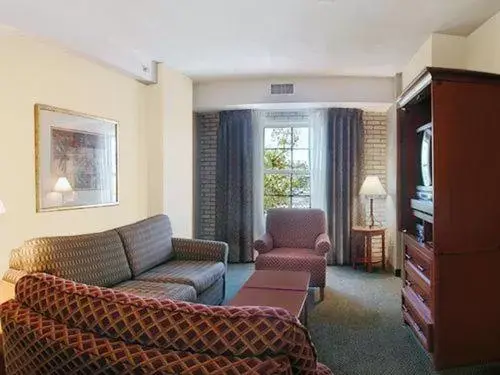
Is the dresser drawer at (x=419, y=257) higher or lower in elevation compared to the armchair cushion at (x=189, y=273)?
higher

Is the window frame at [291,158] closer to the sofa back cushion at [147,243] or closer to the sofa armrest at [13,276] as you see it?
the sofa back cushion at [147,243]

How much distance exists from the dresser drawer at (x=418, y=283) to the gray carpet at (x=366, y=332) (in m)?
0.40

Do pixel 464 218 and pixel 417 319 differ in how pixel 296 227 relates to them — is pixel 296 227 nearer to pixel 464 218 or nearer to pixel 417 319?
pixel 417 319

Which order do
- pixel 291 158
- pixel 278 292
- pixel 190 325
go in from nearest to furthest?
pixel 190 325 < pixel 278 292 < pixel 291 158

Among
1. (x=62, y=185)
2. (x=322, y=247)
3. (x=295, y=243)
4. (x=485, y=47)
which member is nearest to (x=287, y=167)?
(x=295, y=243)

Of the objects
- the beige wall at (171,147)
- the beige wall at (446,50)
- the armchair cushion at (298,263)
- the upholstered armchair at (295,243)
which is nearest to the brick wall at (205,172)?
the beige wall at (171,147)

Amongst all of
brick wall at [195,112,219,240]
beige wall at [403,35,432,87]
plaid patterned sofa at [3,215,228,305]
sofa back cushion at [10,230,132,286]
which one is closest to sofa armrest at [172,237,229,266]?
plaid patterned sofa at [3,215,228,305]

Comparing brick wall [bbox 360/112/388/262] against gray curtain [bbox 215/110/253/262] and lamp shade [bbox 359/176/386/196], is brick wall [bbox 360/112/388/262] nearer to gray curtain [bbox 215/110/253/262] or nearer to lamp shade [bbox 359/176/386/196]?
lamp shade [bbox 359/176/386/196]

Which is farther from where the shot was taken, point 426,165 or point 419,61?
point 419,61

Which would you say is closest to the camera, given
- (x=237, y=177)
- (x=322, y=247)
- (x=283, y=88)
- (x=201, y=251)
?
(x=201, y=251)

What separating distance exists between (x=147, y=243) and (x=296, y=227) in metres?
2.00

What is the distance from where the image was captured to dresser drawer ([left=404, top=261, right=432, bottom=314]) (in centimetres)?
267

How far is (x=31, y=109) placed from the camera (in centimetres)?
308

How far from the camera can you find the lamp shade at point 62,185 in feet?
11.0
